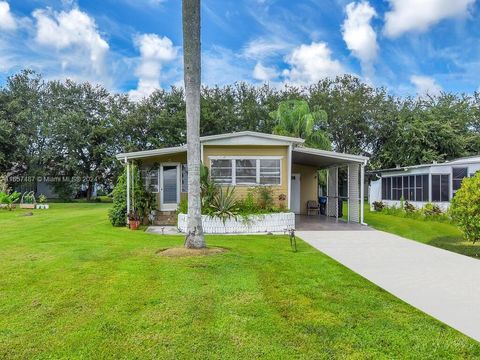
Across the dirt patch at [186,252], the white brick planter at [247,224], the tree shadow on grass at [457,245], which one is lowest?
the tree shadow on grass at [457,245]

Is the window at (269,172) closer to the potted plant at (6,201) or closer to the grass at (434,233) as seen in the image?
the grass at (434,233)

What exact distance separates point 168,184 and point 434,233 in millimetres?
10689

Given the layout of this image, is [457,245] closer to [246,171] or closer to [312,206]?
[246,171]

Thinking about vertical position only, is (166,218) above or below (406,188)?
below

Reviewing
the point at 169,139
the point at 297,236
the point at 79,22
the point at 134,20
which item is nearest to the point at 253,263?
the point at 297,236

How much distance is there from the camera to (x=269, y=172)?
13578 millimetres

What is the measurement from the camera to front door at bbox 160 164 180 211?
16234 mm

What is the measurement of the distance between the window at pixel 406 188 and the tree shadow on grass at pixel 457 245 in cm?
800

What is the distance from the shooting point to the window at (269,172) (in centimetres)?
1355

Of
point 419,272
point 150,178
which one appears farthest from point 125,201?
point 419,272

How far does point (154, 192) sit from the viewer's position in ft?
53.3

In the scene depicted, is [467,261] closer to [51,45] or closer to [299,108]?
[299,108]

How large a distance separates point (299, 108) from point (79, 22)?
1340cm

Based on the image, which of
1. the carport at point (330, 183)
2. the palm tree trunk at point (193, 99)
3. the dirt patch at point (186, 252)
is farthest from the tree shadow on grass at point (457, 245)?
the palm tree trunk at point (193, 99)
